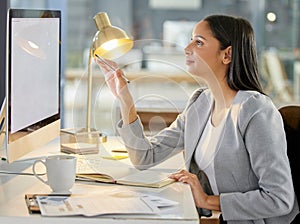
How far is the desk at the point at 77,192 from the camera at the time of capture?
1.57 m

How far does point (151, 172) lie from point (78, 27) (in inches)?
125

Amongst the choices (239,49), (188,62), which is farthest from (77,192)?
(239,49)

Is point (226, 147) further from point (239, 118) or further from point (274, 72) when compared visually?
point (274, 72)

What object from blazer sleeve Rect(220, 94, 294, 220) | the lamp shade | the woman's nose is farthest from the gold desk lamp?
blazer sleeve Rect(220, 94, 294, 220)

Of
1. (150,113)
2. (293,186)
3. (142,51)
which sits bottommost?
(293,186)

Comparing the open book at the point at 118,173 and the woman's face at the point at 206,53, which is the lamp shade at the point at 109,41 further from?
the open book at the point at 118,173

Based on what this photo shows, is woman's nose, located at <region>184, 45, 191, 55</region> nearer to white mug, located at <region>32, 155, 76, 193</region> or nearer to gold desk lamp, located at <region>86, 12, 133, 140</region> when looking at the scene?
gold desk lamp, located at <region>86, 12, 133, 140</region>

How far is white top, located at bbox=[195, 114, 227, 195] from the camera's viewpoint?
211 centimetres

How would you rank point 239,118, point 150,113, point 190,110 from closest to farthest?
point 239,118, point 190,110, point 150,113

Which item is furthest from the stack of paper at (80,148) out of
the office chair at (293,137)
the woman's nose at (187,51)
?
the office chair at (293,137)

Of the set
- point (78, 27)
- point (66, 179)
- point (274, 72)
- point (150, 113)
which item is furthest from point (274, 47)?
point (66, 179)

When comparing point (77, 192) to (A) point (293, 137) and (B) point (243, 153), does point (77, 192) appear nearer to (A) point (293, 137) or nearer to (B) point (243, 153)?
(B) point (243, 153)

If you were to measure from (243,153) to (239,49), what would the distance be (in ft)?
1.00

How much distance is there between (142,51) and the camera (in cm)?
218
